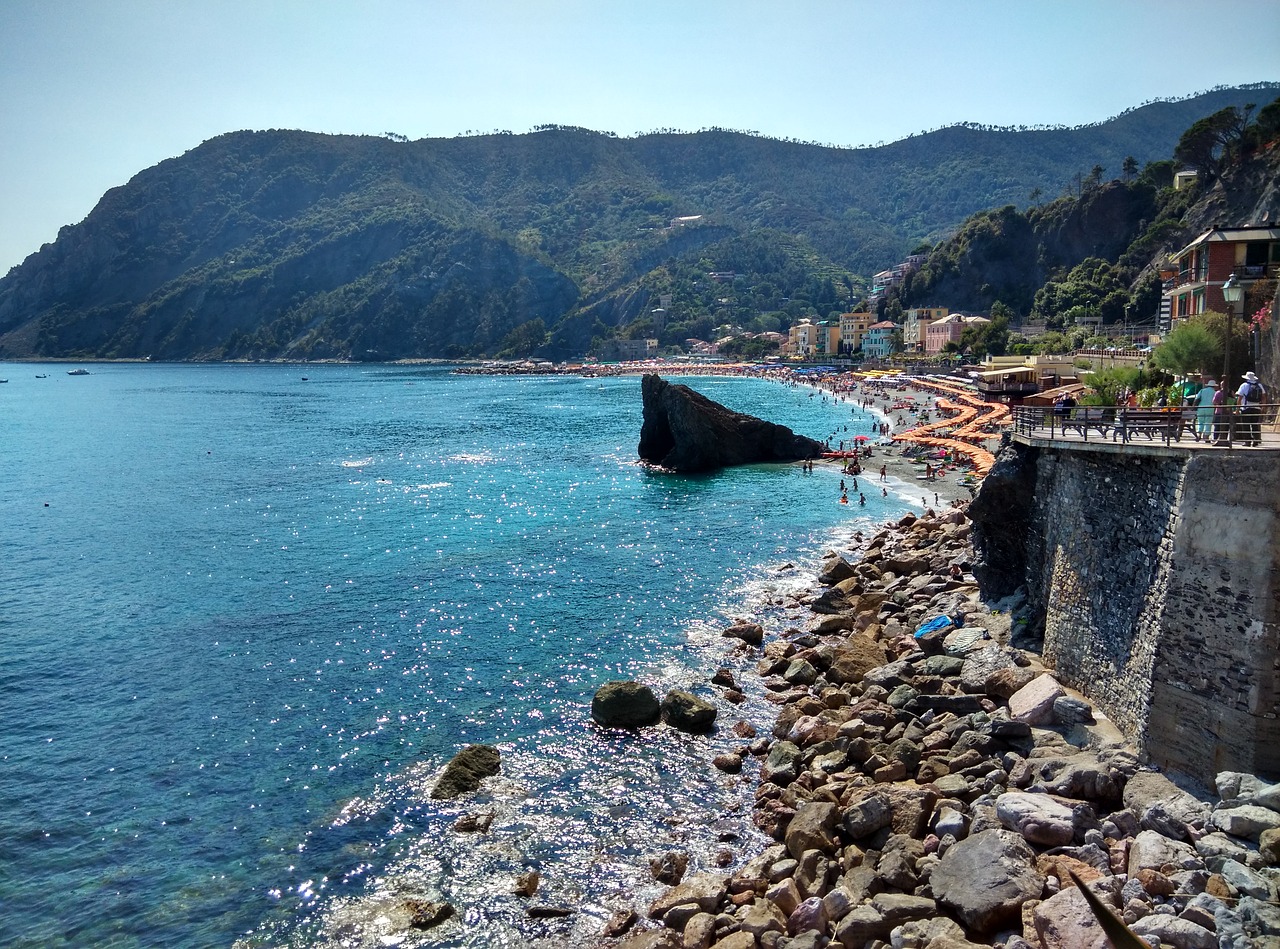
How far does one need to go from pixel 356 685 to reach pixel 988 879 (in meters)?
18.2

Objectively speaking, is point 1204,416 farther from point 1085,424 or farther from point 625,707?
point 625,707

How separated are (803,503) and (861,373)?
84.4 metres

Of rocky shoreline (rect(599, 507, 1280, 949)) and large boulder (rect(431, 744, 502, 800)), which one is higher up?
rocky shoreline (rect(599, 507, 1280, 949))

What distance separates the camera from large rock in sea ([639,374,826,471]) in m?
60.3

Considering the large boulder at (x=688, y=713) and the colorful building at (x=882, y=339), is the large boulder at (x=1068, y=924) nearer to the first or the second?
the large boulder at (x=688, y=713)

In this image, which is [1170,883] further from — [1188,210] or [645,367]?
[645,367]

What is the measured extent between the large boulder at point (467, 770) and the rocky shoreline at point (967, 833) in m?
5.31

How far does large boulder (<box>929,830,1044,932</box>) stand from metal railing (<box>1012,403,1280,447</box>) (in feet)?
25.4

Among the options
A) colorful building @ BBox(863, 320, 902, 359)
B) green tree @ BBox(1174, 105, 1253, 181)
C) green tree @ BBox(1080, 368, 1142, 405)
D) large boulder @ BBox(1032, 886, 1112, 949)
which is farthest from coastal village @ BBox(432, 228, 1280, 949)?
colorful building @ BBox(863, 320, 902, 359)

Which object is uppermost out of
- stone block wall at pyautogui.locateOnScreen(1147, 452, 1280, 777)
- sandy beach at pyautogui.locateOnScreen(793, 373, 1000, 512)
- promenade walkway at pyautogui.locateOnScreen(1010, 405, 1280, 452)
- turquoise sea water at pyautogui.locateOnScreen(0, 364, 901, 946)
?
promenade walkway at pyautogui.locateOnScreen(1010, 405, 1280, 452)

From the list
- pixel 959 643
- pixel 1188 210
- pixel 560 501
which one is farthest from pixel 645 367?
pixel 959 643

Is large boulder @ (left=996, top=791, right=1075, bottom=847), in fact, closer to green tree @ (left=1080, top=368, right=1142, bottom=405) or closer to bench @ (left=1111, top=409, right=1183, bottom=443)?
bench @ (left=1111, top=409, right=1183, bottom=443)

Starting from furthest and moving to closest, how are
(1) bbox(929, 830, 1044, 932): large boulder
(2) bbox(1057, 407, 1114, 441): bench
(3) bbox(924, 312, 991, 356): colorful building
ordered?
(3) bbox(924, 312, 991, 356): colorful building, (2) bbox(1057, 407, 1114, 441): bench, (1) bbox(929, 830, 1044, 932): large boulder

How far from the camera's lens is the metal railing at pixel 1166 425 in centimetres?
1458
